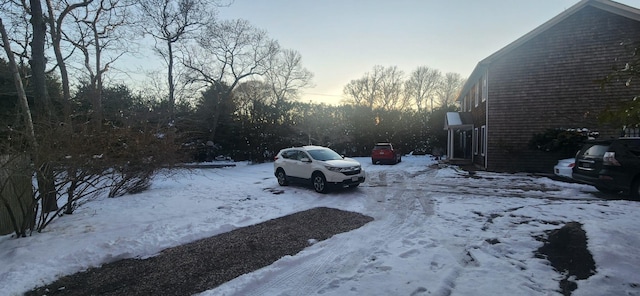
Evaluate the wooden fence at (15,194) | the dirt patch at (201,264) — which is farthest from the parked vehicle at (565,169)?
the wooden fence at (15,194)

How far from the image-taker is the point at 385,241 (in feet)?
17.7

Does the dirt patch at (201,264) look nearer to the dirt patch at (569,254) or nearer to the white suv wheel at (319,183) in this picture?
the dirt patch at (569,254)

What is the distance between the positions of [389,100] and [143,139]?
1723 inches

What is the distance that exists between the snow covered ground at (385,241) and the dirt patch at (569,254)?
0.10 m

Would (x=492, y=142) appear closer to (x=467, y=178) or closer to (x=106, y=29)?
(x=467, y=178)

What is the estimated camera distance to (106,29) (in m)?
17.3

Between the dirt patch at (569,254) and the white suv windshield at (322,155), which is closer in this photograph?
the dirt patch at (569,254)

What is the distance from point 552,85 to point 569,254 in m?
13.2

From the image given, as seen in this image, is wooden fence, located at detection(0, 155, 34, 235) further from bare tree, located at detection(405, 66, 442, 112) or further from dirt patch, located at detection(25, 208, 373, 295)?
bare tree, located at detection(405, 66, 442, 112)

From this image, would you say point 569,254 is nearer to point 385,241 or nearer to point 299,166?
point 385,241

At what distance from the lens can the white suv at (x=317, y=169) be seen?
10344 millimetres

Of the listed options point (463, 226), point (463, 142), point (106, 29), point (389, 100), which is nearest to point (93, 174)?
point (463, 226)

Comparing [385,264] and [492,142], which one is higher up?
[492,142]

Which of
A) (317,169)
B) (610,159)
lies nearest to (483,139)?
(610,159)
